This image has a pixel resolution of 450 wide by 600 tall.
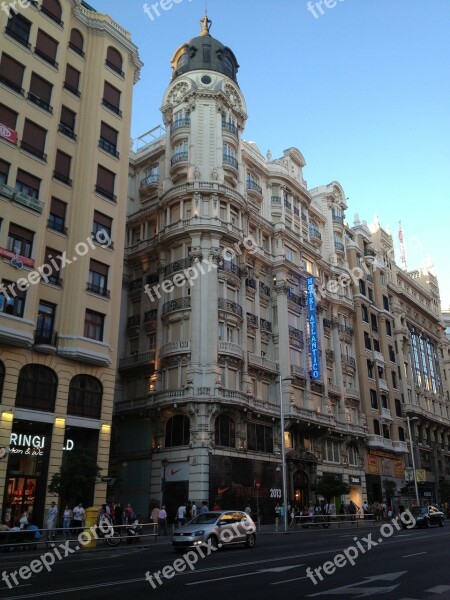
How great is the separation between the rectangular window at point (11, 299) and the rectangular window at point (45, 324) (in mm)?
1627

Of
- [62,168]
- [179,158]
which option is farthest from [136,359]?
[179,158]

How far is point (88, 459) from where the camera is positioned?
26.7 meters

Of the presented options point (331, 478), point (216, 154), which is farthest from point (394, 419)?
point (216, 154)

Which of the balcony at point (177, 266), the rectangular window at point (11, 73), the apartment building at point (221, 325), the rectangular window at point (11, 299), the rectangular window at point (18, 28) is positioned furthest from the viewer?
the balcony at point (177, 266)

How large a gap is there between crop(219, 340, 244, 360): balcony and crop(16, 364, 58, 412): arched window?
44.5ft

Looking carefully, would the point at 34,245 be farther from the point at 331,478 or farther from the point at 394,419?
the point at 394,419

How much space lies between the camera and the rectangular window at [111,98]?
37000 millimetres

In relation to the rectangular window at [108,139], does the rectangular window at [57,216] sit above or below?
below

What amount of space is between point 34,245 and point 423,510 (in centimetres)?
2883

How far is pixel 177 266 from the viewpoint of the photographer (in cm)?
4297

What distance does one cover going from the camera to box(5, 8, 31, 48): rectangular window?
103ft

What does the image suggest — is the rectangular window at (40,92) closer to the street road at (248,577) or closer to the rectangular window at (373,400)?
the street road at (248,577)

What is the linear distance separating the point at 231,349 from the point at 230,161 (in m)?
16.2

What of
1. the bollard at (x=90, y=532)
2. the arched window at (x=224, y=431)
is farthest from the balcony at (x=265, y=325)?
the bollard at (x=90, y=532)
